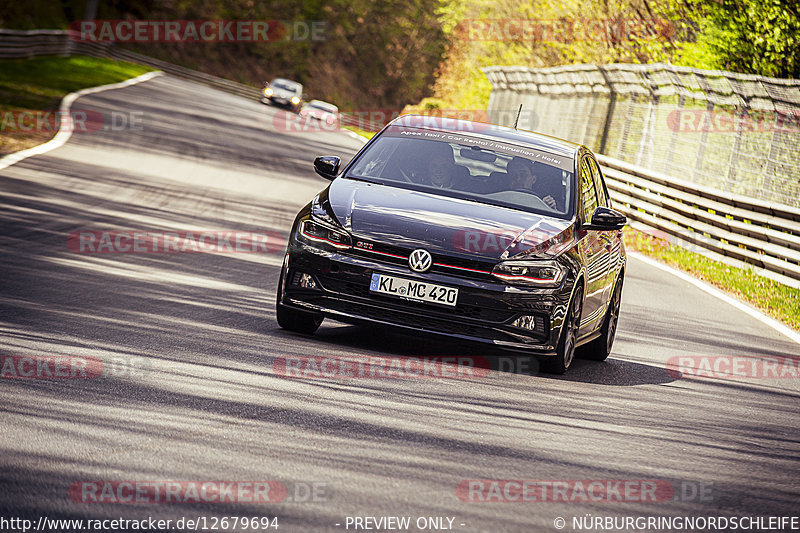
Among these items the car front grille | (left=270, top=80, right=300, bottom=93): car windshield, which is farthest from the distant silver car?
the car front grille

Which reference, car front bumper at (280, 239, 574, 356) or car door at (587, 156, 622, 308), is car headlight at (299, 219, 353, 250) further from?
car door at (587, 156, 622, 308)

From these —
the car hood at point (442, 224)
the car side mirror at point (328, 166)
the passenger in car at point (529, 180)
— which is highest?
the passenger in car at point (529, 180)

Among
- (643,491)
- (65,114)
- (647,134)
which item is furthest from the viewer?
(65,114)

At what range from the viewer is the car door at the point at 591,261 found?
9156 millimetres

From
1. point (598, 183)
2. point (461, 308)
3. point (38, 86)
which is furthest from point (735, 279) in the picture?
point (38, 86)

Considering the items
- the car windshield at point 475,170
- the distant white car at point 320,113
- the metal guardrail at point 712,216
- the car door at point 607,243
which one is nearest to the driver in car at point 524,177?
the car windshield at point 475,170

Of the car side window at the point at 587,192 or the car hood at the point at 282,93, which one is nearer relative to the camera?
the car side window at the point at 587,192

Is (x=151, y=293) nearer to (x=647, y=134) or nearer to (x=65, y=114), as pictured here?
(x=647, y=134)

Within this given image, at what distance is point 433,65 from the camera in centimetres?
10656

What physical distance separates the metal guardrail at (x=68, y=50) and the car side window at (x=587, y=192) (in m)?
35.9

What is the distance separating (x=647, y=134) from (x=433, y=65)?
267ft

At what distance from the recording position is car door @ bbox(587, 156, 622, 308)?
9.96 meters

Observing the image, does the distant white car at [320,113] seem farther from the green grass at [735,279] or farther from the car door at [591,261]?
the car door at [591,261]

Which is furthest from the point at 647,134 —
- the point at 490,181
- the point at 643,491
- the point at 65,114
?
the point at 643,491
